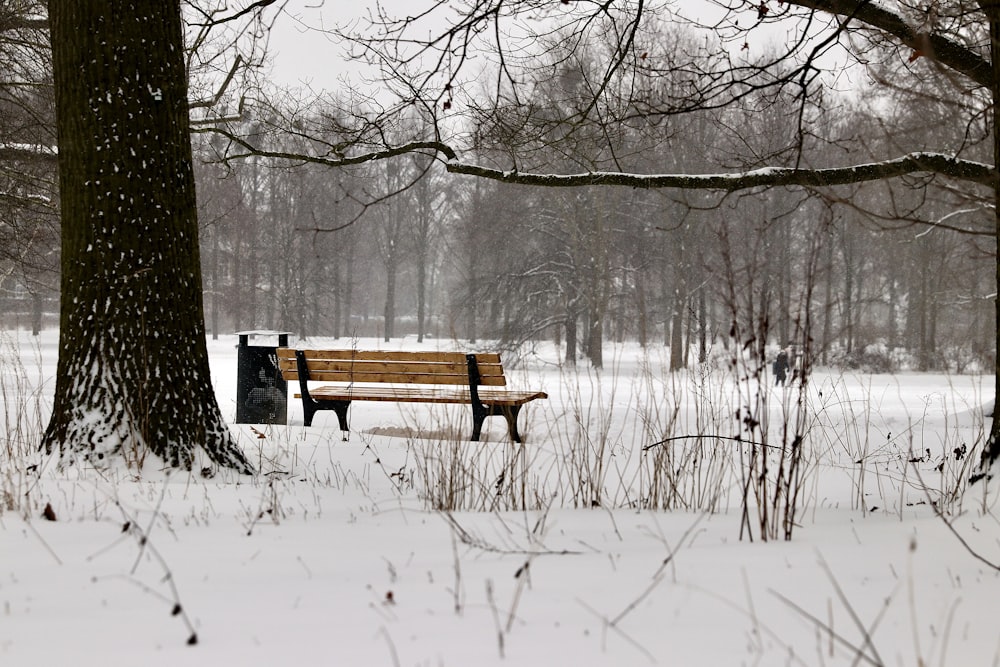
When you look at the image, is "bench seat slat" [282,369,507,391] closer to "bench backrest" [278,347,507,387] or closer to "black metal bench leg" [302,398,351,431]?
"bench backrest" [278,347,507,387]

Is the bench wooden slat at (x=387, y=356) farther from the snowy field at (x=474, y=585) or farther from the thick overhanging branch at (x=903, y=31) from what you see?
the thick overhanging branch at (x=903, y=31)

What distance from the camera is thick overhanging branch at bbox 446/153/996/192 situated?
14.0 feet

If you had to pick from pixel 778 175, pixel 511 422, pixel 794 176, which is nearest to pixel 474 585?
pixel 794 176

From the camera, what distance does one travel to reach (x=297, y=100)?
738 cm

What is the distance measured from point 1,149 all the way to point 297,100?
381 centimetres

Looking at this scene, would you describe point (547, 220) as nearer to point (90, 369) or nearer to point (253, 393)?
point (253, 393)

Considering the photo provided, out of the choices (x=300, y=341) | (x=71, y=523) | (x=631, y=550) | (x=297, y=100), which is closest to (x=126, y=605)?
(x=71, y=523)

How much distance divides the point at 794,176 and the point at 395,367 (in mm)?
4175

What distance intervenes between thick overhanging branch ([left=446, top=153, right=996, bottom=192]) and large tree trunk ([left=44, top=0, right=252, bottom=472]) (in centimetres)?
185

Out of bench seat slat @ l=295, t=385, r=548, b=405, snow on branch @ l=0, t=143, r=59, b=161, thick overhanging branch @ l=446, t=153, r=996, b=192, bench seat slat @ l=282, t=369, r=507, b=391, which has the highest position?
snow on branch @ l=0, t=143, r=59, b=161

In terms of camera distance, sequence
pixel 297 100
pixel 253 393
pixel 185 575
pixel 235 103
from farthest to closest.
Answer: pixel 235 103, pixel 253 393, pixel 297 100, pixel 185 575

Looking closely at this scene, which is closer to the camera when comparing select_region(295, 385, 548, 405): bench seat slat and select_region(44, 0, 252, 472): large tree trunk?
select_region(44, 0, 252, 472): large tree trunk

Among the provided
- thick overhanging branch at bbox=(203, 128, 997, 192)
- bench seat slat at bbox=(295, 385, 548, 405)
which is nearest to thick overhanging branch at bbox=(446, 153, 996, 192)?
thick overhanging branch at bbox=(203, 128, 997, 192)

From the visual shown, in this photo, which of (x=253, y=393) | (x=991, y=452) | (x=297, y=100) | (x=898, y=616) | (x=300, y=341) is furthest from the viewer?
(x=300, y=341)
